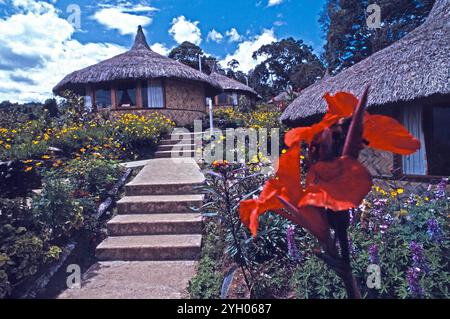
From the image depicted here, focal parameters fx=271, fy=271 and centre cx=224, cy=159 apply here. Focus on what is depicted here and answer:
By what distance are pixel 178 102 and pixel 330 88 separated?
784cm

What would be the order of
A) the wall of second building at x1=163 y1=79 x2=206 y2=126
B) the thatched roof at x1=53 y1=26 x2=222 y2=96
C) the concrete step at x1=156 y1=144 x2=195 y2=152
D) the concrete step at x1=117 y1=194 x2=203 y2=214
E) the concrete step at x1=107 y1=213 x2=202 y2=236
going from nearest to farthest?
the concrete step at x1=107 y1=213 x2=202 y2=236 < the concrete step at x1=117 y1=194 x2=203 y2=214 < the concrete step at x1=156 y1=144 x2=195 y2=152 < the thatched roof at x1=53 y1=26 x2=222 y2=96 < the wall of second building at x1=163 y1=79 x2=206 y2=126

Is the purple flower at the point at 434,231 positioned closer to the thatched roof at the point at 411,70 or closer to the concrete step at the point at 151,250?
the concrete step at the point at 151,250

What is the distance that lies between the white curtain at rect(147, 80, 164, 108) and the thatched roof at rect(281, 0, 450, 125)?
786 cm

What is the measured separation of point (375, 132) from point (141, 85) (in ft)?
42.7

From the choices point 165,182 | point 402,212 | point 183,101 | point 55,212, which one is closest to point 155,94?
point 183,101

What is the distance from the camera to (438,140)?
9.26 meters

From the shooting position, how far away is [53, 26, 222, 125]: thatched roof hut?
11625 mm

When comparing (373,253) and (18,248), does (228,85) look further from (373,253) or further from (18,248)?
(373,253)

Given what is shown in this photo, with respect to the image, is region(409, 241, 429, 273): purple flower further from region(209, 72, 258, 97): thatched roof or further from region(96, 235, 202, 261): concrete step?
region(209, 72, 258, 97): thatched roof

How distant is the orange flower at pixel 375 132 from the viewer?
59 cm

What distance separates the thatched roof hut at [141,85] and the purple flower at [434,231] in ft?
36.8

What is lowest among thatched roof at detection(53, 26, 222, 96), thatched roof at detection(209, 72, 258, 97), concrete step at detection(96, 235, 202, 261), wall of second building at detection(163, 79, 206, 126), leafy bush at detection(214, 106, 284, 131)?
concrete step at detection(96, 235, 202, 261)

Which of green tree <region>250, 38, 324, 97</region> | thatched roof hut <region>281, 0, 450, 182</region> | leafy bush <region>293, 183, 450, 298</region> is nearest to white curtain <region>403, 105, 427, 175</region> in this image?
thatched roof hut <region>281, 0, 450, 182</region>

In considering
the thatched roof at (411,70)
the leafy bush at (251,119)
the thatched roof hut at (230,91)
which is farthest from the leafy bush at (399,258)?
the thatched roof hut at (230,91)
